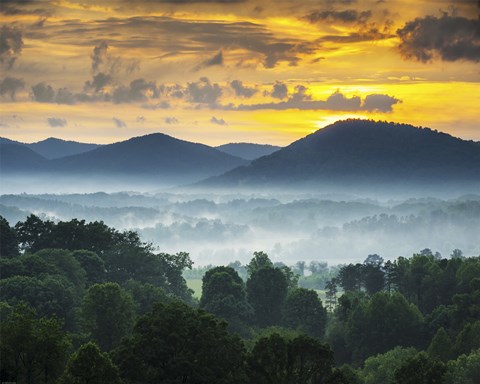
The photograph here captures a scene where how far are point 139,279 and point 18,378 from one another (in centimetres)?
7251

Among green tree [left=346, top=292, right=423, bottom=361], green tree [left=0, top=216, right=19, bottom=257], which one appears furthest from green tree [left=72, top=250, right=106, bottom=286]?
green tree [left=346, top=292, right=423, bottom=361]

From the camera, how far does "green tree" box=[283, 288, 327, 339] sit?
115m

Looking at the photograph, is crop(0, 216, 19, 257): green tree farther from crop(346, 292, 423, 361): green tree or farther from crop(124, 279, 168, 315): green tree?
crop(346, 292, 423, 361): green tree

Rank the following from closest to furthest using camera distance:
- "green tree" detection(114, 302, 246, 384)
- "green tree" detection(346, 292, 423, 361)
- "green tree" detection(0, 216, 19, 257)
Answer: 1. "green tree" detection(114, 302, 246, 384)
2. "green tree" detection(346, 292, 423, 361)
3. "green tree" detection(0, 216, 19, 257)

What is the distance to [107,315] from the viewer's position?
8338 cm

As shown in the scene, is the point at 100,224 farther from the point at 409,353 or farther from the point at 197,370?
the point at 197,370

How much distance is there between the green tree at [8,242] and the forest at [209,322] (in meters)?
0.22

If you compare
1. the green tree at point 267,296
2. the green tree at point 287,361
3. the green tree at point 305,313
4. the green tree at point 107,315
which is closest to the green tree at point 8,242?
the green tree at point 267,296

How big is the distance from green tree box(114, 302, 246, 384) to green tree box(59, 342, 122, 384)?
6.06 m

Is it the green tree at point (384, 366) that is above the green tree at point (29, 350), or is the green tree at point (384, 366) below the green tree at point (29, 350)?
below

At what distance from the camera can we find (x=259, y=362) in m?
62.5

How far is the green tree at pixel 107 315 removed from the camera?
82312 mm

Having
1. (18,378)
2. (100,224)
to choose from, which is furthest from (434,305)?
(18,378)

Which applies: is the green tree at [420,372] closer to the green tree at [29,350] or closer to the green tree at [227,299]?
the green tree at [29,350]
